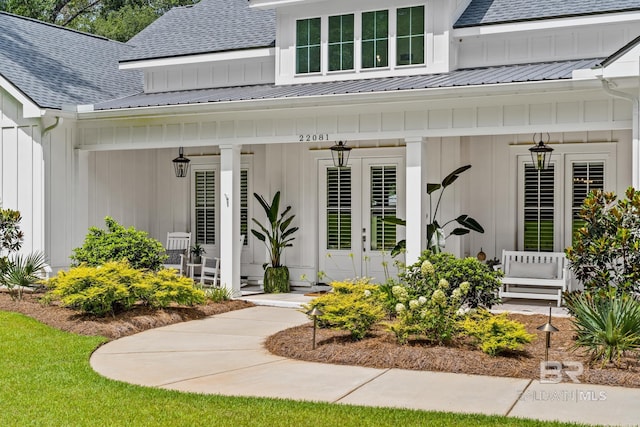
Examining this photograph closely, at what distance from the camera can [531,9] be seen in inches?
537

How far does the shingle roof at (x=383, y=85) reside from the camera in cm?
1181

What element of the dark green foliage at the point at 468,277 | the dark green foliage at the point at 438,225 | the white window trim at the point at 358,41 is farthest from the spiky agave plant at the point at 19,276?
the dark green foliage at the point at 468,277

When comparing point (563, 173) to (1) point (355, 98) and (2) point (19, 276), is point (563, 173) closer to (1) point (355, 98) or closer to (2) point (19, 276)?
(1) point (355, 98)

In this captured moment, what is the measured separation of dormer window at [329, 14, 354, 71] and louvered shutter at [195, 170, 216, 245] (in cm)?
404

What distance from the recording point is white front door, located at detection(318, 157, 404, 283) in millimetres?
14984

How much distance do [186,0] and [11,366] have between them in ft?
104

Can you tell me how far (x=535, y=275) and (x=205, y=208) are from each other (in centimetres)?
718

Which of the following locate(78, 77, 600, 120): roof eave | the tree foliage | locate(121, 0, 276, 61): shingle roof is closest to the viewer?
locate(78, 77, 600, 120): roof eave

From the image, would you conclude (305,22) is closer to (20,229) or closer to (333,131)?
(333,131)

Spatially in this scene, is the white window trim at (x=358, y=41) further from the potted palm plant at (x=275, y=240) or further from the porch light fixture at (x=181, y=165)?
the porch light fixture at (x=181, y=165)

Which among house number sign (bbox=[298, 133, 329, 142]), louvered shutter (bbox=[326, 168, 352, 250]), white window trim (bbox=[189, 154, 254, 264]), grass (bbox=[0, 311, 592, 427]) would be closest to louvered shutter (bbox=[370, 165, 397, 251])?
louvered shutter (bbox=[326, 168, 352, 250])

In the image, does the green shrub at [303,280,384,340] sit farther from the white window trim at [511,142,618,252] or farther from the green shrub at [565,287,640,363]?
the white window trim at [511,142,618,252]

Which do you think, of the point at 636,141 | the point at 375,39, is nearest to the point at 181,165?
the point at 375,39

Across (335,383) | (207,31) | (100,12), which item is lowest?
(335,383)
